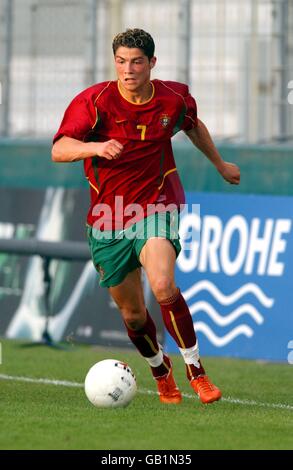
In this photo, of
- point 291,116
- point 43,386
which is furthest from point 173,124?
point 291,116

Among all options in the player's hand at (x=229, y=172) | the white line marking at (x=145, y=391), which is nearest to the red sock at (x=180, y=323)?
the white line marking at (x=145, y=391)

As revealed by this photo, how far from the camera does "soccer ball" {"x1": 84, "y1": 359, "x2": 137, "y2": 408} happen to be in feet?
28.9

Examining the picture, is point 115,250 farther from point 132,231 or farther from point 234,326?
point 234,326

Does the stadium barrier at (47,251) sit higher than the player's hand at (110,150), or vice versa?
the player's hand at (110,150)

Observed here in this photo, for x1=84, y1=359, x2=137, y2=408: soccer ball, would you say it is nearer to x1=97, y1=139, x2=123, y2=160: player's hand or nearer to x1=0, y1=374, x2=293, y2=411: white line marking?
x1=0, y1=374, x2=293, y2=411: white line marking

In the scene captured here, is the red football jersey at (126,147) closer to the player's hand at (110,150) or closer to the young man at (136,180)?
the young man at (136,180)

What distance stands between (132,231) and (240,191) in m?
4.90

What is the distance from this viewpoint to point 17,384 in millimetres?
10664

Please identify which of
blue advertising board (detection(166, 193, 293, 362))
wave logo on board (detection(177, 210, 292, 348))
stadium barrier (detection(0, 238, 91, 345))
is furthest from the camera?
stadium barrier (detection(0, 238, 91, 345))

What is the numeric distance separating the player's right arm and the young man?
10 mm

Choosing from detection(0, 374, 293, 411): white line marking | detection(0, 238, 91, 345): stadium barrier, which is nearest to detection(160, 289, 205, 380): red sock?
detection(0, 374, 293, 411): white line marking

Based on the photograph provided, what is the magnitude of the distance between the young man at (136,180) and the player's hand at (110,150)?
31 centimetres

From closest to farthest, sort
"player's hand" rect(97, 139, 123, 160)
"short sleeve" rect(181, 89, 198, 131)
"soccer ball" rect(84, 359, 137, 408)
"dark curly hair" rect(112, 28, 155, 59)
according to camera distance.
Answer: "player's hand" rect(97, 139, 123, 160) → "soccer ball" rect(84, 359, 137, 408) → "dark curly hair" rect(112, 28, 155, 59) → "short sleeve" rect(181, 89, 198, 131)

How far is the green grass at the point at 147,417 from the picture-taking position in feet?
24.5
